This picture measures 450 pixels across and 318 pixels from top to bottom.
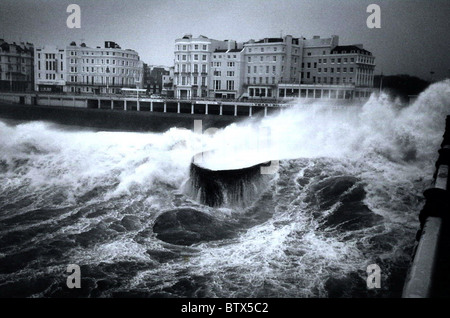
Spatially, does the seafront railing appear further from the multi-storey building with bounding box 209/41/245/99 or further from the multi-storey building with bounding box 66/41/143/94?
the multi-storey building with bounding box 66/41/143/94

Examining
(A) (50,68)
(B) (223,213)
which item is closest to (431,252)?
(B) (223,213)

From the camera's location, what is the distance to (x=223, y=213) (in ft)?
22.0

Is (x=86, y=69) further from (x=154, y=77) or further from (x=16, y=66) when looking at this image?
(x=154, y=77)

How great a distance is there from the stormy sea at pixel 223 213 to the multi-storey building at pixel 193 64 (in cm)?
1445

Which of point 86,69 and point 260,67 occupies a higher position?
point 260,67

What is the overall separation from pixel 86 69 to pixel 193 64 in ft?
30.7

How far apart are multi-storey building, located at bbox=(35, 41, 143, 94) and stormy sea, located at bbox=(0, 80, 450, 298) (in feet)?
59.6

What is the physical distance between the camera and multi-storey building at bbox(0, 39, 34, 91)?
88.6ft

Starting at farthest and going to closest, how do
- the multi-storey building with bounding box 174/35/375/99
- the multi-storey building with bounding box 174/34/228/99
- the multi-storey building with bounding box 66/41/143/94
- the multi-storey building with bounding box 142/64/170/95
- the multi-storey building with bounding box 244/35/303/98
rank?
the multi-storey building with bounding box 142/64/170/95
the multi-storey building with bounding box 66/41/143/94
the multi-storey building with bounding box 174/34/228/99
the multi-storey building with bounding box 244/35/303/98
the multi-storey building with bounding box 174/35/375/99

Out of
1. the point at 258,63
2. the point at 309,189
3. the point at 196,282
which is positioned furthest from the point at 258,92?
the point at 196,282

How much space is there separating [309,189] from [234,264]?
149 inches
